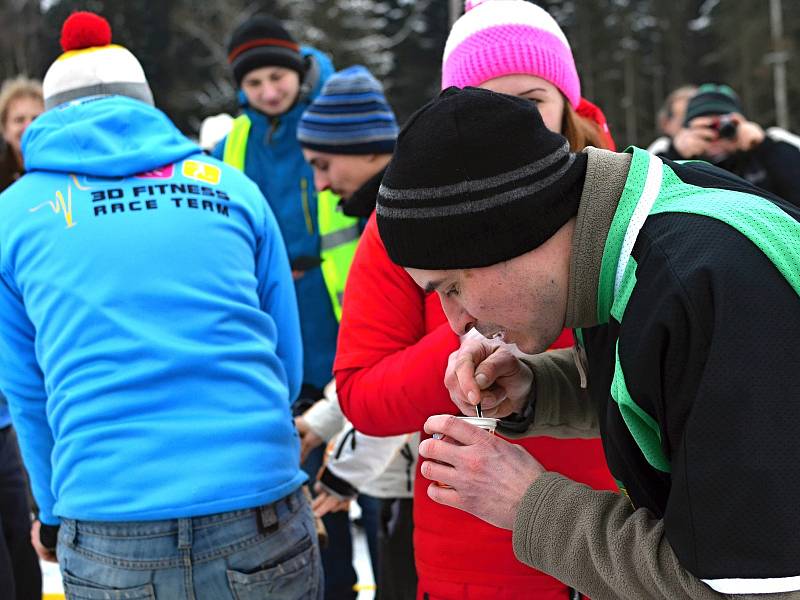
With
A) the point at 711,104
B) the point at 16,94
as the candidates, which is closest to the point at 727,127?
the point at 711,104

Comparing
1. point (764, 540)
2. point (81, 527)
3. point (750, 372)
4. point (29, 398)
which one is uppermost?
point (750, 372)

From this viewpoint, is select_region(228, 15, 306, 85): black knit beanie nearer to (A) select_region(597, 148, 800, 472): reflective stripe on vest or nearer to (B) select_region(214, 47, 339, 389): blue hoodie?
(B) select_region(214, 47, 339, 389): blue hoodie

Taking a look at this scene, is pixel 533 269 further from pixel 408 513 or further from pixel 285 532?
pixel 408 513

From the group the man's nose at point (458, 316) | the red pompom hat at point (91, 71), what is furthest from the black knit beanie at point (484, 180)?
the red pompom hat at point (91, 71)

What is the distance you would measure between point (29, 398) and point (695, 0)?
119ft

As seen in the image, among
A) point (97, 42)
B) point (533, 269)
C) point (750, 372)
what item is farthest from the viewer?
point (97, 42)

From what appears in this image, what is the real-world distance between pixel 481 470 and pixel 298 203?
2.35m

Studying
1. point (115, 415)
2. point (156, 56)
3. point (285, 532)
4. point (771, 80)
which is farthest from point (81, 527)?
point (771, 80)

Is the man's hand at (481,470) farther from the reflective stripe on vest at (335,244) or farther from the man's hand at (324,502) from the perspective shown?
the reflective stripe on vest at (335,244)

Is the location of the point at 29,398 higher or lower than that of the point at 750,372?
lower

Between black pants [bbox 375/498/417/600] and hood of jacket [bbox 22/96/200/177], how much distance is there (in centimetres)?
113

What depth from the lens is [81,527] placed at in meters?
1.93

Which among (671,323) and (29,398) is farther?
(29,398)

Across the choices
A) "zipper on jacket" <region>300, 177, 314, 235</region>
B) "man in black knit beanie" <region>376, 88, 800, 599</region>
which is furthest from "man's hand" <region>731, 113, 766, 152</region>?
"man in black knit beanie" <region>376, 88, 800, 599</region>
